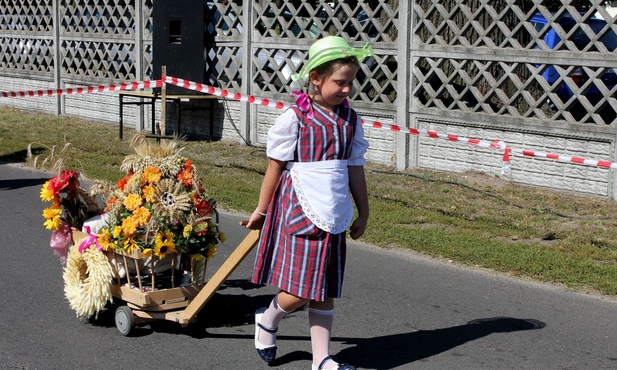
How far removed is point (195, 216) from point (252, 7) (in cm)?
829

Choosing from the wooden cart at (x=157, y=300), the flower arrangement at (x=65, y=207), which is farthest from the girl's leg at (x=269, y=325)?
the flower arrangement at (x=65, y=207)

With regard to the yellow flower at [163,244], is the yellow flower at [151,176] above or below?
above

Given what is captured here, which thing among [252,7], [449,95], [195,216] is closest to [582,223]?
[449,95]

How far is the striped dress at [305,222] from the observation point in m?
4.59

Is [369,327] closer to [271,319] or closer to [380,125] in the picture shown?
[271,319]

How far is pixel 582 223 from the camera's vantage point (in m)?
→ 8.78

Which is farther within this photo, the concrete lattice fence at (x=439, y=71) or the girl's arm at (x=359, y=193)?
the concrete lattice fence at (x=439, y=71)

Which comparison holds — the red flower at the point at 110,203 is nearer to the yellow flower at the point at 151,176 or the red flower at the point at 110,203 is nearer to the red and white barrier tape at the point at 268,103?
the yellow flower at the point at 151,176

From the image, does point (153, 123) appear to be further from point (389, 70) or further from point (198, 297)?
A: point (198, 297)

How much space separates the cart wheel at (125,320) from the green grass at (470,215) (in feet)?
4.54

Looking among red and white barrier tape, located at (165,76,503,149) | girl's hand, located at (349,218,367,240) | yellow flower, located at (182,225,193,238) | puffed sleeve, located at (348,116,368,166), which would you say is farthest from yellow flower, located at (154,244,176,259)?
red and white barrier tape, located at (165,76,503,149)

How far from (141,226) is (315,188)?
1.23m

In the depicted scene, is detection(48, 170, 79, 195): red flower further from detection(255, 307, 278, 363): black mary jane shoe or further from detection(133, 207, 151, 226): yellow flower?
detection(255, 307, 278, 363): black mary jane shoe

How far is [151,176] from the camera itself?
209 inches
